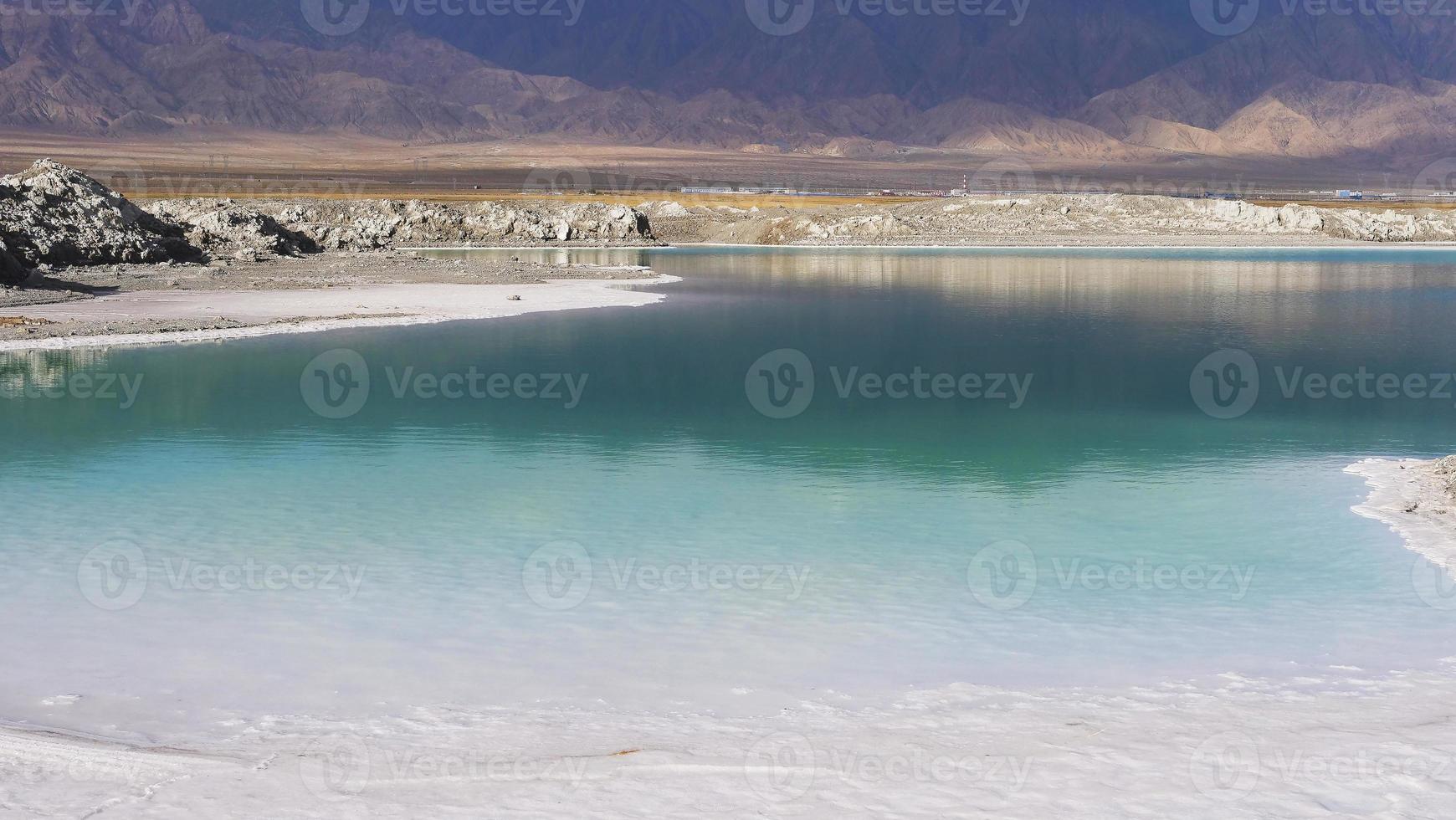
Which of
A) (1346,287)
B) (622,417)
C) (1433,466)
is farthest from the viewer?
(1346,287)

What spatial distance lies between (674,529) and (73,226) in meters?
33.7

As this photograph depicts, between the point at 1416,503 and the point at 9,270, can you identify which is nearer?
the point at 1416,503

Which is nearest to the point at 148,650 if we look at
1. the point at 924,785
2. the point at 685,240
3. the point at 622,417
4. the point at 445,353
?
the point at 924,785

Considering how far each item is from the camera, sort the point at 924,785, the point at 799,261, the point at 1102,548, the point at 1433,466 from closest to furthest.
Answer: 1. the point at 924,785
2. the point at 1102,548
3. the point at 1433,466
4. the point at 799,261

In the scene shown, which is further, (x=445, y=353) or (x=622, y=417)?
(x=445, y=353)

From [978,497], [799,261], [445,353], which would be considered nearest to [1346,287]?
[799,261]

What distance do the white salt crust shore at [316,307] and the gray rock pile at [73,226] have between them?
6.39 m

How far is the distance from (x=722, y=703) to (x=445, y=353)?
17279mm

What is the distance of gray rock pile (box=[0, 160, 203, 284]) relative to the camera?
1483 inches

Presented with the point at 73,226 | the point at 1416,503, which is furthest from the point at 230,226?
the point at 1416,503

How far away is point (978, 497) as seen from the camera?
13.4m

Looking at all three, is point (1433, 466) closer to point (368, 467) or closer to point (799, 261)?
point (368, 467)

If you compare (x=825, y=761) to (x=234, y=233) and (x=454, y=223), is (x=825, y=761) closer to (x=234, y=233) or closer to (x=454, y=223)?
(x=234, y=233)

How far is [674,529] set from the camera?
12172 mm
